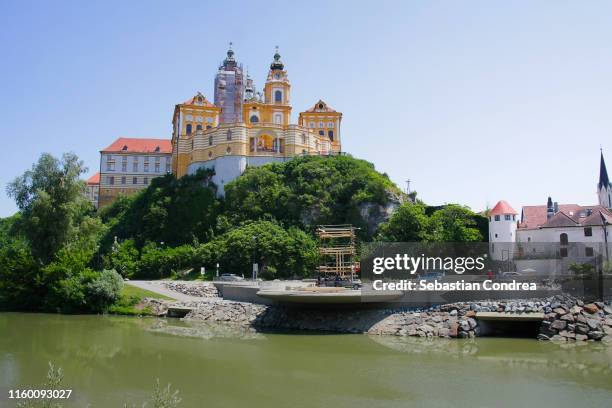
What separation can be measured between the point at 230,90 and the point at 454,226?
36461mm

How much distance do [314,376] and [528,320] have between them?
1326cm

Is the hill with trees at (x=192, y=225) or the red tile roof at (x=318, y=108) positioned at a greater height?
the red tile roof at (x=318, y=108)

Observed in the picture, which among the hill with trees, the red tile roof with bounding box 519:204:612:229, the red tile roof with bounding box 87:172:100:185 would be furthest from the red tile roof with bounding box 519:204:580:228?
the red tile roof with bounding box 87:172:100:185

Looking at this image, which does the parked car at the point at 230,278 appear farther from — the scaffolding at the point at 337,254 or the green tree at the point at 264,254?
the scaffolding at the point at 337,254

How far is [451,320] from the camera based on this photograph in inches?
1043

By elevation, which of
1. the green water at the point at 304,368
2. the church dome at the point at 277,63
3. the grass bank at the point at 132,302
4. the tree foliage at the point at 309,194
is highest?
the church dome at the point at 277,63

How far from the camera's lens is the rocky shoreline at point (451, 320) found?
2537cm

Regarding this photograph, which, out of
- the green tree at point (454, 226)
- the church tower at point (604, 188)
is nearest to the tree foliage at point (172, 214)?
the green tree at point (454, 226)

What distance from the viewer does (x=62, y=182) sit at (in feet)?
A: 121

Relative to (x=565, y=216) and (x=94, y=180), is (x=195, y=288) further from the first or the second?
(x=94, y=180)

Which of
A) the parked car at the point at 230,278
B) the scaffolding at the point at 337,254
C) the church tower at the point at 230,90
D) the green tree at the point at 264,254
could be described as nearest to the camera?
the scaffolding at the point at 337,254

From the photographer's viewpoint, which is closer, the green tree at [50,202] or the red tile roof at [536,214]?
the green tree at [50,202]

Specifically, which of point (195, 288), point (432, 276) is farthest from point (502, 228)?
point (195, 288)

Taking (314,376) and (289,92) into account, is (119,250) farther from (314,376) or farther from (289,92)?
(314,376)
